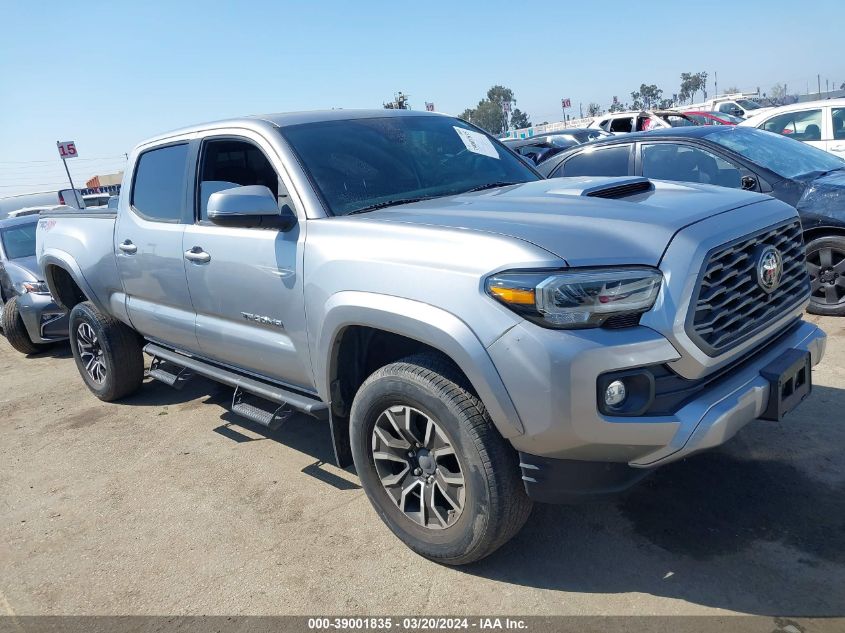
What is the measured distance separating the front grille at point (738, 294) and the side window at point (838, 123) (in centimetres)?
820

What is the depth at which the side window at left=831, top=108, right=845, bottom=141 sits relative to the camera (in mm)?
9727

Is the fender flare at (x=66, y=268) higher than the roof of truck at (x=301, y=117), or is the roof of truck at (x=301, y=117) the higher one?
the roof of truck at (x=301, y=117)

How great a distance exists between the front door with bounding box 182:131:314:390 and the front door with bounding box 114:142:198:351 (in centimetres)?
17

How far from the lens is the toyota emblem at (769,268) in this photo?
8.96 ft

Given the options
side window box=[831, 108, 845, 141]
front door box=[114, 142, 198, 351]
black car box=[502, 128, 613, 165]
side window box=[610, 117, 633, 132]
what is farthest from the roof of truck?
side window box=[610, 117, 633, 132]

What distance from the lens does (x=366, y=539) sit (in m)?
3.27

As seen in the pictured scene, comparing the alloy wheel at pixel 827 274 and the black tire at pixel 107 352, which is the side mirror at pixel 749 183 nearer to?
the alloy wheel at pixel 827 274

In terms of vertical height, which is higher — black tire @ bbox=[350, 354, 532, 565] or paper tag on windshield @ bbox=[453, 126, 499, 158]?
paper tag on windshield @ bbox=[453, 126, 499, 158]

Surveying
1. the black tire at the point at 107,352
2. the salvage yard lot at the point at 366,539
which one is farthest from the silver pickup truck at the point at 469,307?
the black tire at the point at 107,352

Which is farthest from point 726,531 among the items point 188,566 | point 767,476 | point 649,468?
point 188,566

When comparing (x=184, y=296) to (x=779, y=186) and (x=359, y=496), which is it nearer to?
(x=359, y=496)

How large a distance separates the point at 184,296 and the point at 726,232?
3.02m

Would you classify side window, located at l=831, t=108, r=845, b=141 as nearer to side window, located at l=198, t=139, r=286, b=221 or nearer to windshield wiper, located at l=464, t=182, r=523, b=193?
windshield wiper, located at l=464, t=182, r=523, b=193

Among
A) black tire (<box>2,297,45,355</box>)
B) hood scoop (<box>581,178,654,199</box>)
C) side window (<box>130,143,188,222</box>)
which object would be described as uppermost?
side window (<box>130,143,188,222</box>)
